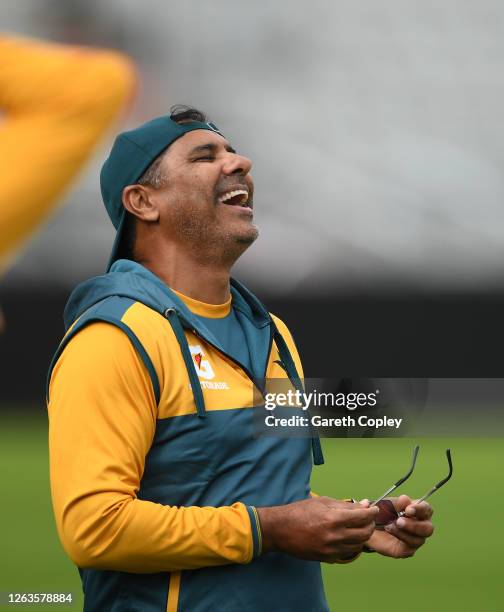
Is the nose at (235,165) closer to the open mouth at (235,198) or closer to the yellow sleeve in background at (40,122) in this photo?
the open mouth at (235,198)

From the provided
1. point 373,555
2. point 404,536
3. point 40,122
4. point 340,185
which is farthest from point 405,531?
point 340,185

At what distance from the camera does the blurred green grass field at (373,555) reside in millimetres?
3615

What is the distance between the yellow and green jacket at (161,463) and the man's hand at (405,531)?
118mm

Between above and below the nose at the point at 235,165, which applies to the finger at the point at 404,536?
below

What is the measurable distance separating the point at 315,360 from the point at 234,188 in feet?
16.4

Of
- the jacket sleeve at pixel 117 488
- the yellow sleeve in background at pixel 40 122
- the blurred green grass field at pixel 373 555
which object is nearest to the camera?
the yellow sleeve in background at pixel 40 122

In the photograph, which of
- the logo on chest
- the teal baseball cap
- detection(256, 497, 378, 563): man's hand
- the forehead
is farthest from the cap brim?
detection(256, 497, 378, 563): man's hand

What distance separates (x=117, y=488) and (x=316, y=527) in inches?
10.0

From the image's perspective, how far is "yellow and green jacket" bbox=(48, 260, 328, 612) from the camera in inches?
50.0

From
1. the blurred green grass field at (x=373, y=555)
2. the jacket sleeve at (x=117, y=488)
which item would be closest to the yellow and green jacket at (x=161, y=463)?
the jacket sleeve at (x=117, y=488)

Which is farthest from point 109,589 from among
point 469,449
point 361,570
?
point 469,449

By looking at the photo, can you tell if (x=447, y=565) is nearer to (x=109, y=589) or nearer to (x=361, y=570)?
(x=361, y=570)

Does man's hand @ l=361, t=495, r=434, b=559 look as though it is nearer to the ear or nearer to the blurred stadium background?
the ear

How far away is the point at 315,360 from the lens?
657cm
